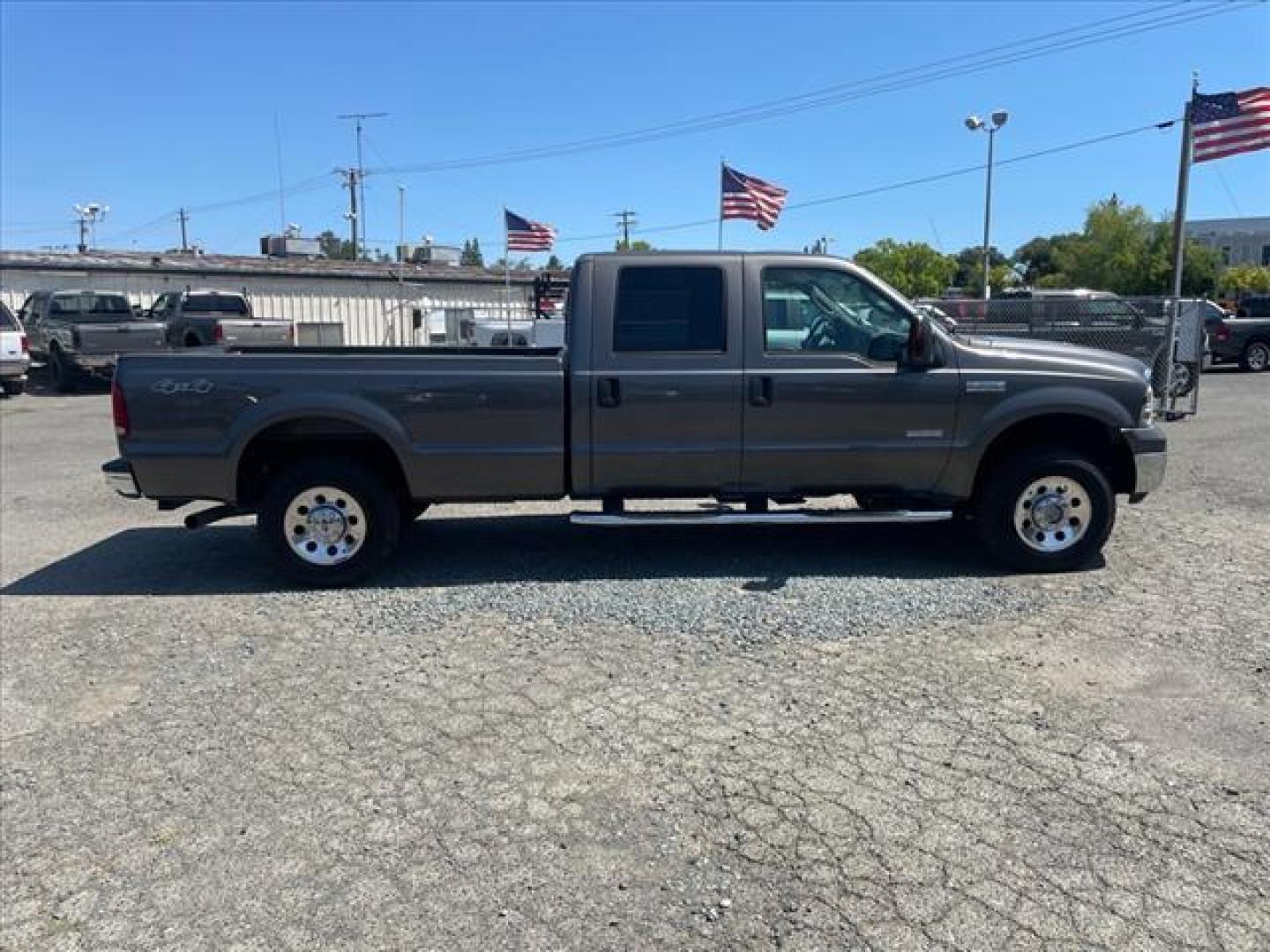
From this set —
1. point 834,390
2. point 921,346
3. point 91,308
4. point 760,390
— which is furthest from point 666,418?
point 91,308

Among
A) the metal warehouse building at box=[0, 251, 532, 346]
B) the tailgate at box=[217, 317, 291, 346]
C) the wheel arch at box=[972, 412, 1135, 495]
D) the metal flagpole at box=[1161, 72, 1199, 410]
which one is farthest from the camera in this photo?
the metal warehouse building at box=[0, 251, 532, 346]

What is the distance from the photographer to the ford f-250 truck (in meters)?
6.09

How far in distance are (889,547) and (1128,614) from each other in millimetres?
1779

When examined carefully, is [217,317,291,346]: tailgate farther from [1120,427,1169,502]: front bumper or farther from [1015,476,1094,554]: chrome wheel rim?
[1120,427,1169,502]: front bumper

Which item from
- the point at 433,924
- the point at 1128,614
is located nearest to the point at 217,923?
the point at 433,924

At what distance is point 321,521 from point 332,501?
0.14 meters

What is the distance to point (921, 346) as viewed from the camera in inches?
242

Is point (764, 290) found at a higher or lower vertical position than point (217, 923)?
higher

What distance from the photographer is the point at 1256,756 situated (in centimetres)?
384

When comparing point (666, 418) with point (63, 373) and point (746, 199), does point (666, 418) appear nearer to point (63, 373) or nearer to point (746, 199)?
point (746, 199)

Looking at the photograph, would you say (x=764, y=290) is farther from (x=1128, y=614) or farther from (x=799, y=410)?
(x=1128, y=614)

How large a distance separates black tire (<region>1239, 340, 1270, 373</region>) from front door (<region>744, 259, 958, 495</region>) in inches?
878

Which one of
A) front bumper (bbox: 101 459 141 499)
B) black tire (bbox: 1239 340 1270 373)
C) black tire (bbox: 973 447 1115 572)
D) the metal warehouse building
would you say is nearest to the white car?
the metal warehouse building

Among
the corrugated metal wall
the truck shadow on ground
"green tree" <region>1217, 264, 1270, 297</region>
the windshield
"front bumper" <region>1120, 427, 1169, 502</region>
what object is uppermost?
"green tree" <region>1217, 264, 1270, 297</region>
